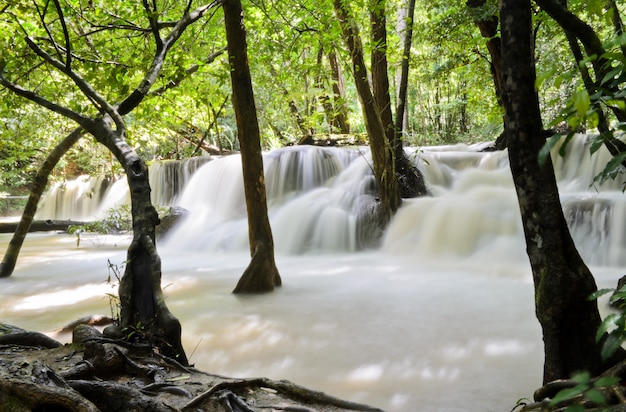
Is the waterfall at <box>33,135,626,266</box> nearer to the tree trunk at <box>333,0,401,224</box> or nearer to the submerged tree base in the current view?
the tree trunk at <box>333,0,401,224</box>

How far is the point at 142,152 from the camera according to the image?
75.5 feet

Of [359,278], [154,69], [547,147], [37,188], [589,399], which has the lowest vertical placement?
[359,278]

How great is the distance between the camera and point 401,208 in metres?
10.3

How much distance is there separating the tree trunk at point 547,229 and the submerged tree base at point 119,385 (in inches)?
45.6

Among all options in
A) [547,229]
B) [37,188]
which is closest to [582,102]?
[547,229]

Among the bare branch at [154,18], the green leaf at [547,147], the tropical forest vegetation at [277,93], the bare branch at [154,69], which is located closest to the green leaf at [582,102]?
the tropical forest vegetation at [277,93]

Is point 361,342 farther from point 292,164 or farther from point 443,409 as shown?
point 292,164

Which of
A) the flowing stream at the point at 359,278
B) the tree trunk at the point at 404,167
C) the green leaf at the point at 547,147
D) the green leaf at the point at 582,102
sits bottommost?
the flowing stream at the point at 359,278

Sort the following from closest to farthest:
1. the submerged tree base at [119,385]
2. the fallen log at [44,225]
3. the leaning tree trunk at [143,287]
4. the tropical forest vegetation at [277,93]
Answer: the submerged tree base at [119,385]
the tropical forest vegetation at [277,93]
the leaning tree trunk at [143,287]
the fallen log at [44,225]

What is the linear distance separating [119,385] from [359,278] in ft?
17.6

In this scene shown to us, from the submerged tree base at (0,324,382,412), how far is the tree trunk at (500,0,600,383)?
1.16 metres

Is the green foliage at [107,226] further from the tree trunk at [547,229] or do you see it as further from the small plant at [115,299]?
the tree trunk at [547,229]

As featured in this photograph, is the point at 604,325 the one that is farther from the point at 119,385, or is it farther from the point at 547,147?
the point at 119,385

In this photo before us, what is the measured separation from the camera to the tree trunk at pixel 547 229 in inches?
95.1
